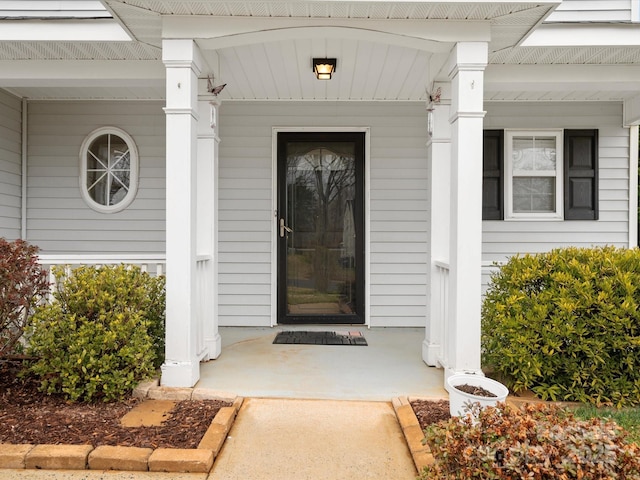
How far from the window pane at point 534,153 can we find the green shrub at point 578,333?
78.3 inches

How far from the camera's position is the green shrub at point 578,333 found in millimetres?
2953

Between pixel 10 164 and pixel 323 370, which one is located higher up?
pixel 10 164

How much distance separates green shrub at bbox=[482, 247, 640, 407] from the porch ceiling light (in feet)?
6.96

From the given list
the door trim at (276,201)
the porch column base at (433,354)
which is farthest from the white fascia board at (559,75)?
the porch column base at (433,354)

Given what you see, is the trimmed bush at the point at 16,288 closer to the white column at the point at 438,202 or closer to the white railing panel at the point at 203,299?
the white railing panel at the point at 203,299

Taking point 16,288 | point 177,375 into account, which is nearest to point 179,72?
point 16,288

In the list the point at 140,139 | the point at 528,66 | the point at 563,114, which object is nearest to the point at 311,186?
the point at 140,139

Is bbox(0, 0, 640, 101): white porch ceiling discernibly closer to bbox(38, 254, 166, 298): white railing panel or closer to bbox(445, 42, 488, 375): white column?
bbox(445, 42, 488, 375): white column

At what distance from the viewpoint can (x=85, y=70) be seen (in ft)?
12.3

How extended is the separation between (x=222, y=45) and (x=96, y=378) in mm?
2258

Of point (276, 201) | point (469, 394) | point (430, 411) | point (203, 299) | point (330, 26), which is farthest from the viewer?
point (276, 201)

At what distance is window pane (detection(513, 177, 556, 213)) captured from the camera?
195 inches

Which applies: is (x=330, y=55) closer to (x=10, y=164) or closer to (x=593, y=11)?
(x=593, y=11)

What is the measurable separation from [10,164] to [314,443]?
426 centimetres
